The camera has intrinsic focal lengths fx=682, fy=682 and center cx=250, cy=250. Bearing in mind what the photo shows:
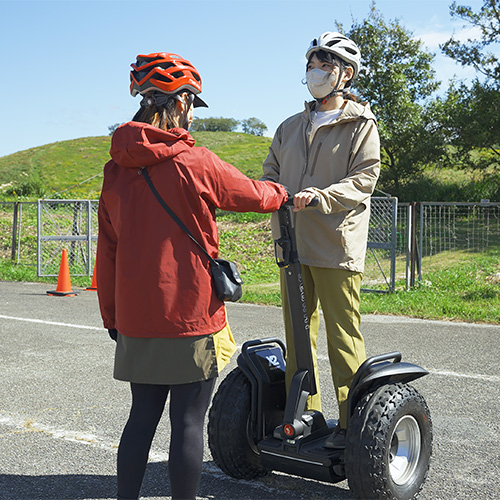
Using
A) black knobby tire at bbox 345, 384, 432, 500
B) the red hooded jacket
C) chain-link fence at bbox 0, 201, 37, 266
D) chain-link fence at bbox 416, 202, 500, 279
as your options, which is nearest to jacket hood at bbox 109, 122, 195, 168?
the red hooded jacket

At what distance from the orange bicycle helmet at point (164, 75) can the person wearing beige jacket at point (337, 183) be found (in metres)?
0.77

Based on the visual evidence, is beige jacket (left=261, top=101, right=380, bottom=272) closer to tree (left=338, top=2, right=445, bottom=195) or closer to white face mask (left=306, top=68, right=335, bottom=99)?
white face mask (left=306, top=68, right=335, bottom=99)

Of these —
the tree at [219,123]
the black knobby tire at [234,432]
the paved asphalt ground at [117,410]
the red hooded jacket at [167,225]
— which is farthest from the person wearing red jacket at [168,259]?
the tree at [219,123]

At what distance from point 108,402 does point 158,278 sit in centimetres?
277

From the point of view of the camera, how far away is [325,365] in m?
6.27

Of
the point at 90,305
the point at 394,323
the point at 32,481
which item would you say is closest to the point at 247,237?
the point at 90,305

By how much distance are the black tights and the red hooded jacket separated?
0.87 ft

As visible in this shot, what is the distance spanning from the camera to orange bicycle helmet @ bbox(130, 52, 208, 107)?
2.69 metres

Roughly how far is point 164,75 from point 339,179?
106 cm

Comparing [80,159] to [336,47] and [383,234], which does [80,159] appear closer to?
[383,234]

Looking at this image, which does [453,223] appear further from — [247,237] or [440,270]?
[247,237]

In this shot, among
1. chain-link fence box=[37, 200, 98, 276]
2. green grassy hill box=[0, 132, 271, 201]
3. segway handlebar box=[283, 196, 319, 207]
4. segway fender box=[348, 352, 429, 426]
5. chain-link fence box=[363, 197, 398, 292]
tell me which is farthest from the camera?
green grassy hill box=[0, 132, 271, 201]

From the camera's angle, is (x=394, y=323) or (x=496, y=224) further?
(x=496, y=224)

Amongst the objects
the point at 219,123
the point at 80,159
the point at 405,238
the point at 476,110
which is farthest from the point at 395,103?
the point at 219,123
